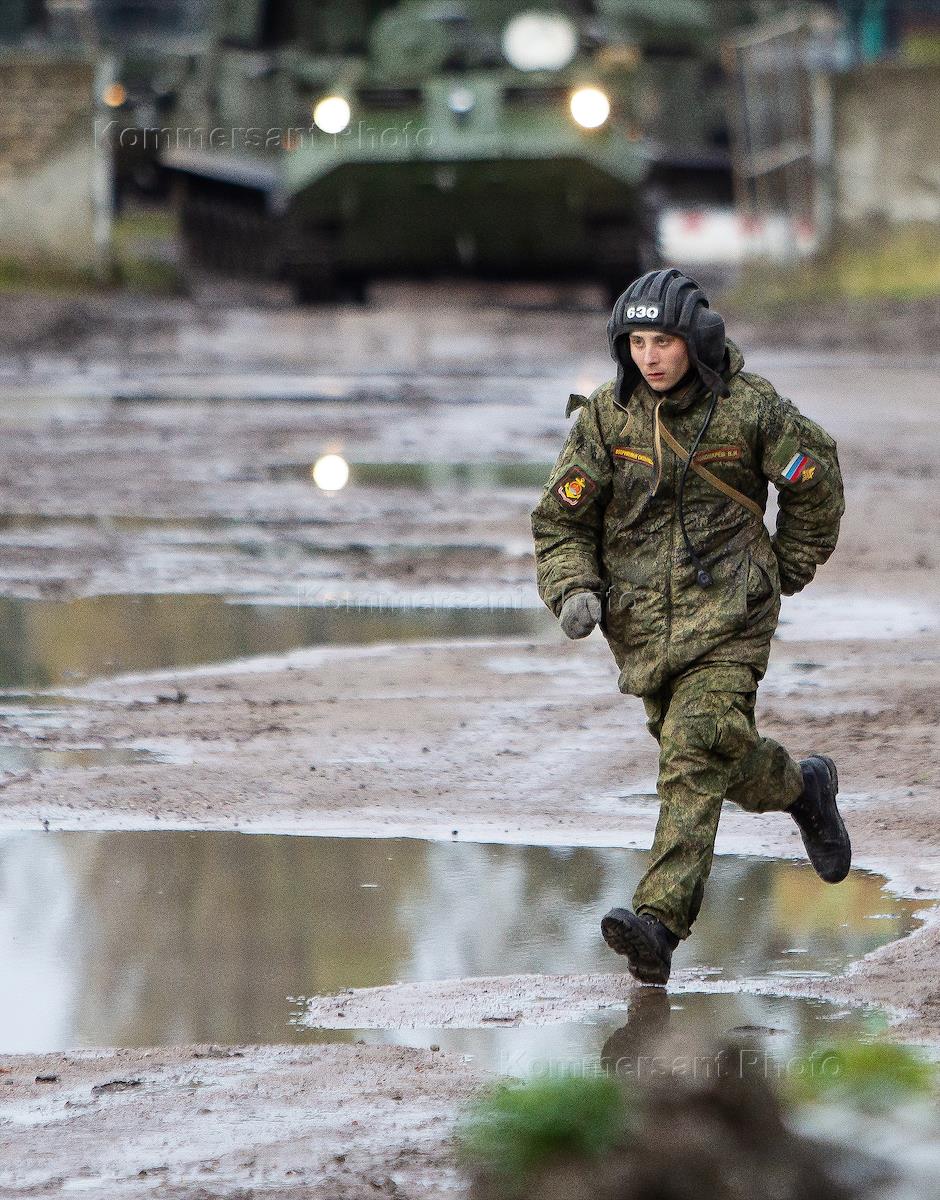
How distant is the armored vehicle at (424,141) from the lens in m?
20.2

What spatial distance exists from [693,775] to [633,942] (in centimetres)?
36

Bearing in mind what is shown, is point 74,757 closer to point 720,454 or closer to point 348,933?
point 348,933

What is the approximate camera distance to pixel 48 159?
72.3 feet

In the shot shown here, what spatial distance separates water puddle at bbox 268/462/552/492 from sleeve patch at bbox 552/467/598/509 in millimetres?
6587

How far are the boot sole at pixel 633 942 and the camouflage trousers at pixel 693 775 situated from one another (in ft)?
0.31

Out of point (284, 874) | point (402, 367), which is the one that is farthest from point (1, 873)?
point (402, 367)

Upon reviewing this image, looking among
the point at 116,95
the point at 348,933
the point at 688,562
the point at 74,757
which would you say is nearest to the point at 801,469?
the point at 688,562

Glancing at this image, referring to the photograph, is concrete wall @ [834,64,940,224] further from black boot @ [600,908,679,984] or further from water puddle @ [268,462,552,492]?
black boot @ [600,908,679,984]

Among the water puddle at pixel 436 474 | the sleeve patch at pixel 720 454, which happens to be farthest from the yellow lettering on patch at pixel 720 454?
the water puddle at pixel 436 474

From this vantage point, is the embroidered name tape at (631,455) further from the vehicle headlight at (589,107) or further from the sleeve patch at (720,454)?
the vehicle headlight at (589,107)

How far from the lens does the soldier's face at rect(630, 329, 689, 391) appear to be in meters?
4.72

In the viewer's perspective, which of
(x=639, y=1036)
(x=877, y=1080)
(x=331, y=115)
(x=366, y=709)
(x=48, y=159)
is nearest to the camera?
(x=877, y=1080)

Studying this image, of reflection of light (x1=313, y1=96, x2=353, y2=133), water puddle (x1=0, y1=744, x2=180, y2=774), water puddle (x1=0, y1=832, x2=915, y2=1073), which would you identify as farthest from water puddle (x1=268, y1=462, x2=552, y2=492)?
reflection of light (x1=313, y1=96, x2=353, y2=133)

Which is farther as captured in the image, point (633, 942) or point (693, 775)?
point (693, 775)
